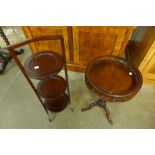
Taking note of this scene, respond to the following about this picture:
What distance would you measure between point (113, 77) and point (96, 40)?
53cm

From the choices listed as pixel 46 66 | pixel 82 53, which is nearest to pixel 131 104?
pixel 82 53

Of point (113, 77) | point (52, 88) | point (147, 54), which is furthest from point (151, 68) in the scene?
point (52, 88)

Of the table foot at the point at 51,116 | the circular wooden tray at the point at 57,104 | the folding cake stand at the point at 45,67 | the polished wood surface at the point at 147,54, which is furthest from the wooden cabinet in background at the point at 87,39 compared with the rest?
the table foot at the point at 51,116

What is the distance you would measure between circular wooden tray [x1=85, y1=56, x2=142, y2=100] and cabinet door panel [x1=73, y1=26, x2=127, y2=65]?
0.33 meters

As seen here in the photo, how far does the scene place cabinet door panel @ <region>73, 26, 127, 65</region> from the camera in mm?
1327

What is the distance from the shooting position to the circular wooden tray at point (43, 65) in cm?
93

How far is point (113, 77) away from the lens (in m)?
1.13

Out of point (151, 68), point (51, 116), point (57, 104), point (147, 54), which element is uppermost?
point (147, 54)

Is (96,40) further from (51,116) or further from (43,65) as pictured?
(51,116)

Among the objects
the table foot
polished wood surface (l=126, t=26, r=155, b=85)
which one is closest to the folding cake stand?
the table foot

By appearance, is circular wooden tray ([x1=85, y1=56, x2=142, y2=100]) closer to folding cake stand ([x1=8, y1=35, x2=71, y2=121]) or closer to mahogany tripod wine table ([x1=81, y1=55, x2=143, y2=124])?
mahogany tripod wine table ([x1=81, y1=55, x2=143, y2=124])

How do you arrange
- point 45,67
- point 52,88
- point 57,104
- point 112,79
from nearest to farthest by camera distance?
1. point 45,67
2. point 112,79
3. point 52,88
4. point 57,104
